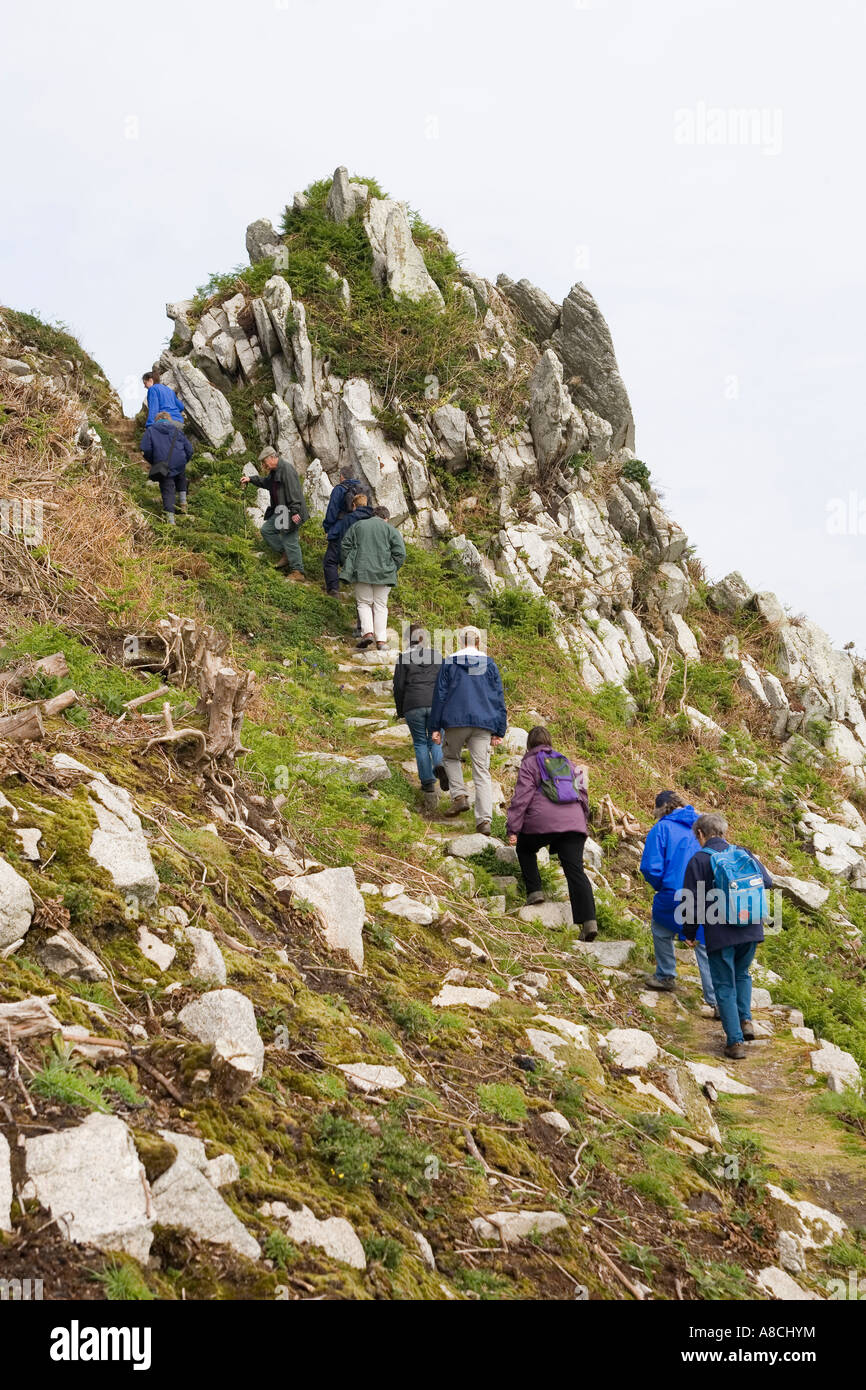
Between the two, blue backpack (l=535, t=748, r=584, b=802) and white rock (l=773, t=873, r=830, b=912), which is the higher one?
blue backpack (l=535, t=748, r=584, b=802)

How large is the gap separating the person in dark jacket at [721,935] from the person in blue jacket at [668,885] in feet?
2.16

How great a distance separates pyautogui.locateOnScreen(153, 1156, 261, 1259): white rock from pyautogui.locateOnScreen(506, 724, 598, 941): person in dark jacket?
5590mm

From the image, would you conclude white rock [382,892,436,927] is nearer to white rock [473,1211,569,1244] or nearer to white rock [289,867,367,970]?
white rock [289,867,367,970]

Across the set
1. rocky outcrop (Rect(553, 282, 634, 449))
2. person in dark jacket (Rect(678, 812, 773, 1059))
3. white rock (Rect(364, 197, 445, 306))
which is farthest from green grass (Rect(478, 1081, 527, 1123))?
white rock (Rect(364, 197, 445, 306))

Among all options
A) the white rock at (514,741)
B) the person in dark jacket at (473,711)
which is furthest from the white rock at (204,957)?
the white rock at (514,741)

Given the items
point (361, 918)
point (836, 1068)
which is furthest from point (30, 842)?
point (836, 1068)

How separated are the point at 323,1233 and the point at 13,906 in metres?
1.78

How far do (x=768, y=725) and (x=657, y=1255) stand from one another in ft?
49.4

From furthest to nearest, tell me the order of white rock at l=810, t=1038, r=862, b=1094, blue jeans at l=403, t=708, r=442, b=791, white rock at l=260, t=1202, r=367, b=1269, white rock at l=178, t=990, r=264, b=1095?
1. blue jeans at l=403, t=708, r=442, b=791
2. white rock at l=810, t=1038, r=862, b=1094
3. white rock at l=178, t=990, r=264, b=1095
4. white rock at l=260, t=1202, r=367, b=1269

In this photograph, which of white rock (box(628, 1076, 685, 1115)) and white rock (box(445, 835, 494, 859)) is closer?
white rock (box(628, 1076, 685, 1115))

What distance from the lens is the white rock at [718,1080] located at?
22.0 feet

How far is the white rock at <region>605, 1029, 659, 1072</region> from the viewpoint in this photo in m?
6.35
